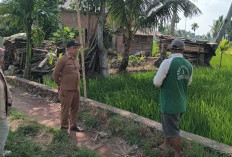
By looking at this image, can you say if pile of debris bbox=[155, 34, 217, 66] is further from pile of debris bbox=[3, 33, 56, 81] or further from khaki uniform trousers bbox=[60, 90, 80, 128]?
khaki uniform trousers bbox=[60, 90, 80, 128]

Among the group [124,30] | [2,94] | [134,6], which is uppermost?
[134,6]

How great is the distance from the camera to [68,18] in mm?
21812

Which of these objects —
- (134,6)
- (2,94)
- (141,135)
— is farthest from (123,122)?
(134,6)

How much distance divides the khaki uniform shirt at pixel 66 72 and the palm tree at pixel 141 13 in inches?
210

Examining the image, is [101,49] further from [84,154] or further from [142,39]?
[142,39]

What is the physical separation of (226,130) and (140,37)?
18.7m

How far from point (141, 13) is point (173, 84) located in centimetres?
707

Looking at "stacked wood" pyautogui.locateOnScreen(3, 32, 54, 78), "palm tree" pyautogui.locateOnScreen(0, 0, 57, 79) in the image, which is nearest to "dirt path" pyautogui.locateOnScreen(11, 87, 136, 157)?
"stacked wood" pyautogui.locateOnScreen(3, 32, 54, 78)

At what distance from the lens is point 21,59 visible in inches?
407

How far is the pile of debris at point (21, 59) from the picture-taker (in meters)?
9.31

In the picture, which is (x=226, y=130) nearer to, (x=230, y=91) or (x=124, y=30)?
(x=230, y=91)

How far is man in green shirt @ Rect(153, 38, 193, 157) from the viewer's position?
3097mm

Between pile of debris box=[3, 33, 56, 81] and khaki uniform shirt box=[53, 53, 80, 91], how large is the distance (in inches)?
202

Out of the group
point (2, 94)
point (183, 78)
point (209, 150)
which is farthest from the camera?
point (209, 150)
